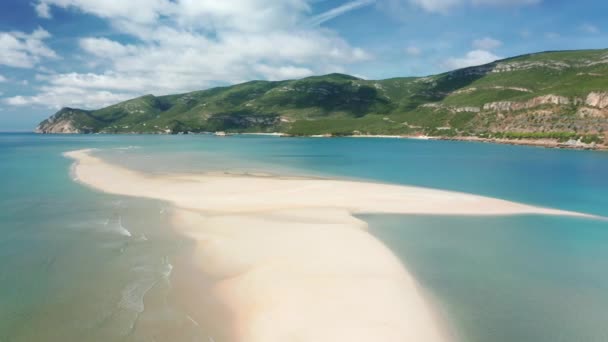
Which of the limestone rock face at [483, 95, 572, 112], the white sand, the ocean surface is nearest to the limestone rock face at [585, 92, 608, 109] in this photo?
the limestone rock face at [483, 95, 572, 112]

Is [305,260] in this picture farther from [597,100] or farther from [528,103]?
[528,103]

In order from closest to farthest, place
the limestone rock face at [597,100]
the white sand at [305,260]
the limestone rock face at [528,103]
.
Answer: the white sand at [305,260], the limestone rock face at [597,100], the limestone rock face at [528,103]

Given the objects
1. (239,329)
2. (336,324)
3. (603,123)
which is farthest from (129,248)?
(603,123)

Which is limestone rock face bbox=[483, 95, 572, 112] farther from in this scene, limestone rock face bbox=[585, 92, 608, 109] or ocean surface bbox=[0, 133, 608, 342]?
ocean surface bbox=[0, 133, 608, 342]

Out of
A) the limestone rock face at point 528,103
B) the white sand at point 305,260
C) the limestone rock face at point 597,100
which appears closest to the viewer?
the white sand at point 305,260

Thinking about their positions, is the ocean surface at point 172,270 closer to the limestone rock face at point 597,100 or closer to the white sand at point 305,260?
the white sand at point 305,260

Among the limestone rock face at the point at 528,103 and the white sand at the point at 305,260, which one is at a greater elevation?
the limestone rock face at the point at 528,103

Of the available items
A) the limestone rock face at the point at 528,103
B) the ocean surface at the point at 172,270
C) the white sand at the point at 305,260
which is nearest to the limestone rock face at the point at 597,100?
the limestone rock face at the point at 528,103

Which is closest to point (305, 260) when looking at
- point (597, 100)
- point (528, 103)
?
point (597, 100)
